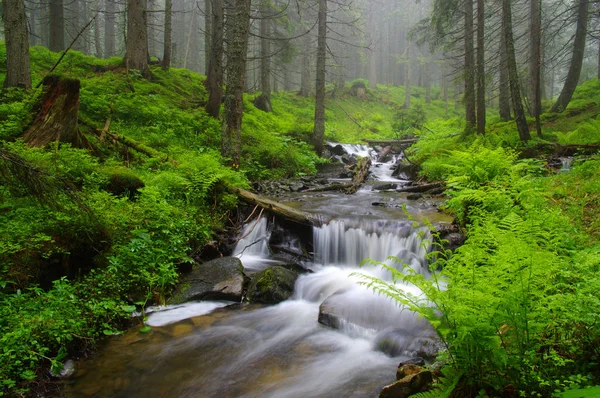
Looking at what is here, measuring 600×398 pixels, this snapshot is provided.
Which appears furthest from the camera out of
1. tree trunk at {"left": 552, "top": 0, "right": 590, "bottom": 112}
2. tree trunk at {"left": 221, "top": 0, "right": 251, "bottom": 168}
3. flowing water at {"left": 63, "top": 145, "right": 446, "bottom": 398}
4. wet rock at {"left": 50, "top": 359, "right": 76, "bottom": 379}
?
tree trunk at {"left": 552, "top": 0, "right": 590, "bottom": 112}

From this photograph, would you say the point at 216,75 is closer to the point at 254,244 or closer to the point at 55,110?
the point at 55,110

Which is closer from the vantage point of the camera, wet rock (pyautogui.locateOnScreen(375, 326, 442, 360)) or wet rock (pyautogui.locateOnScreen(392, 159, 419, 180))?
wet rock (pyautogui.locateOnScreen(375, 326, 442, 360))

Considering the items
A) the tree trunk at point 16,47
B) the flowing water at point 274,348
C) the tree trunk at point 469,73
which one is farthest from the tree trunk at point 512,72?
the tree trunk at point 16,47

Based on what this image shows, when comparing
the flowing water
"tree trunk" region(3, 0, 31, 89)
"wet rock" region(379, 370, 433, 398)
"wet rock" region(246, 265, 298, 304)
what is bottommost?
the flowing water

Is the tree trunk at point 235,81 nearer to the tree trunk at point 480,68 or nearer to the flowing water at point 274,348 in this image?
the flowing water at point 274,348

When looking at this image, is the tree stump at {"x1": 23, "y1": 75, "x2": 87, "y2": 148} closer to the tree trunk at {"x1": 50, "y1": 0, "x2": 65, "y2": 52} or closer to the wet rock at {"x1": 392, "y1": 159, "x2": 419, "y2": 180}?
the wet rock at {"x1": 392, "y1": 159, "x2": 419, "y2": 180}

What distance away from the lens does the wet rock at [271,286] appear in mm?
6387

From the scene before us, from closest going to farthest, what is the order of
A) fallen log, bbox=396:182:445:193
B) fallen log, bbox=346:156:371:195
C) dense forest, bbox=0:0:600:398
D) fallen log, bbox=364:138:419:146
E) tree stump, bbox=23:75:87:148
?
1. dense forest, bbox=0:0:600:398
2. tree stump, bbox=23:75:87:148
3. fallen log, bbox=396:182:445:193
4. fallen log, bbox=346:156:371:195
5. fallen log, bbox=364:138:419:146

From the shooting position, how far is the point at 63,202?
529 centimetres

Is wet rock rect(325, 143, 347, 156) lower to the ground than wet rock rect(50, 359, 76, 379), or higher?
higher

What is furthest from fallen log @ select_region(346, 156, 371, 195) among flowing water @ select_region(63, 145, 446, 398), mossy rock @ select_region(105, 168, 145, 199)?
mossy rock @ select_region(105, 168, 145, 199)

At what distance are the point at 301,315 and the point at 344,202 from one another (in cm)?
511

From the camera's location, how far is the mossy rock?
7.04m

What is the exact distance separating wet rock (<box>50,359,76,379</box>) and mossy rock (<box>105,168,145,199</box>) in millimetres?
3363
